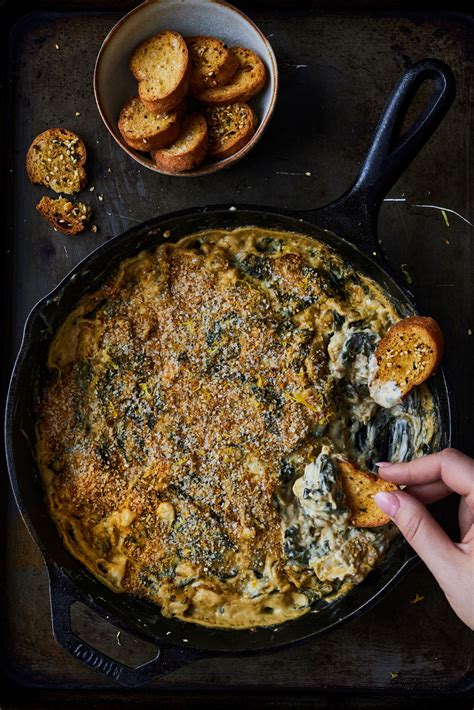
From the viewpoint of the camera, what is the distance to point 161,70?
2943 mm

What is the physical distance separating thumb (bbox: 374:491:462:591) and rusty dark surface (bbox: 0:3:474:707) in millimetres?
694

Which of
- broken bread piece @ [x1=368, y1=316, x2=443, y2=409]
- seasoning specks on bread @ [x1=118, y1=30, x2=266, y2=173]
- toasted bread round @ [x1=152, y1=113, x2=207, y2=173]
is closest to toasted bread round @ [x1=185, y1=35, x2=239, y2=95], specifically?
seasoning specks on bread @ [x1=118, y1=30, x2=266, y2=173]

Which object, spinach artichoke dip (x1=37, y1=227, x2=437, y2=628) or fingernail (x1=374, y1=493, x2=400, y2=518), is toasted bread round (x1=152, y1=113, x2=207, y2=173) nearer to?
spinach artichoke dip (x1=37, y1=227, x2=437, y2=628)

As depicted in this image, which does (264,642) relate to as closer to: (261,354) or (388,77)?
(261,354)

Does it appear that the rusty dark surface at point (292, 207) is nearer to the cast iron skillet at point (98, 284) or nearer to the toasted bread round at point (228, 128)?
the toasted bread round at point (228, 128)

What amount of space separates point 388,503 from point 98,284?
1.28 meters

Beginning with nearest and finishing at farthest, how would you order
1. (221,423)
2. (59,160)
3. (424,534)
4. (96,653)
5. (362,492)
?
1. (424,534)
2. (96,653)
3. (362,492)
4. (221,423)
5. (59,160)

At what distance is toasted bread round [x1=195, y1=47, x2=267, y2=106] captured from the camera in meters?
2.98

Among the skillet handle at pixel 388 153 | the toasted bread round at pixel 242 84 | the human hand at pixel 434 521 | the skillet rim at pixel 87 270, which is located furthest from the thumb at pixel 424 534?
the toasted bread round at pixel 242 84

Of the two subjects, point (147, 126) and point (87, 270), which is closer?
point (87, 270)

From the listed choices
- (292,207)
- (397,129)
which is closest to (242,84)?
(292,207)

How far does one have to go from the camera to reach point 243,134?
9.76 ft

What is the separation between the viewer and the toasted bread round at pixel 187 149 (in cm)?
293

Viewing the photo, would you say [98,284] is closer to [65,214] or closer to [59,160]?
[65,214]
